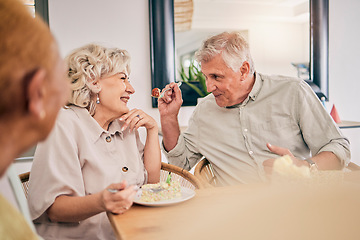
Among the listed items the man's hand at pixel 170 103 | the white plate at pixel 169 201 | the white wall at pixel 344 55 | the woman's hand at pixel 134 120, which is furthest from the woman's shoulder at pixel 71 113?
the white wall at pixel 344 55

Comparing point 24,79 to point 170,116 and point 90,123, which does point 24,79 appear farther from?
point 170,116

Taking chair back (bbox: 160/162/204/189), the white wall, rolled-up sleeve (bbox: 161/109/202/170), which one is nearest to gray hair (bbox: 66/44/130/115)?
chair back (bbox: 160/162/204/189)

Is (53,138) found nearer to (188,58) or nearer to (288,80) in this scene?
(288,80)

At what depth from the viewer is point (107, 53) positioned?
1597mm

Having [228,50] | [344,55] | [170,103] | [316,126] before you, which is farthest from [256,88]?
[344,55]

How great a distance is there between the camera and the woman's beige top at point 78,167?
4.22ft

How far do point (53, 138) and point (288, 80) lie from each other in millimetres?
1270

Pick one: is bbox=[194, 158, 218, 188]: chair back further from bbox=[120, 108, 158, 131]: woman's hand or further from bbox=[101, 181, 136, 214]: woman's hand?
bbox=[101, 181, 136, 214]: woman's hand

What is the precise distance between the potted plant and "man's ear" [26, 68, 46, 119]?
2492 millimetres

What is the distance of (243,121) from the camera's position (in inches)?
75.4

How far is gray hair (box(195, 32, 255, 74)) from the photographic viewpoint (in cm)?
191

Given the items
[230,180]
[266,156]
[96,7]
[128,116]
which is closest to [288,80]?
→ [266,156]

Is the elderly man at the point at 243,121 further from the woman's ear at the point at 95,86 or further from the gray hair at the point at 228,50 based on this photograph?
the woman's ear at the point at 95,86

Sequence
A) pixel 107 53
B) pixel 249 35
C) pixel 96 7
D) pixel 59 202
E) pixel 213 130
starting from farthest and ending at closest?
pixel 249 35, pixel 96 7, pixel 213 130, pixel 107 53, pixel 59 202
